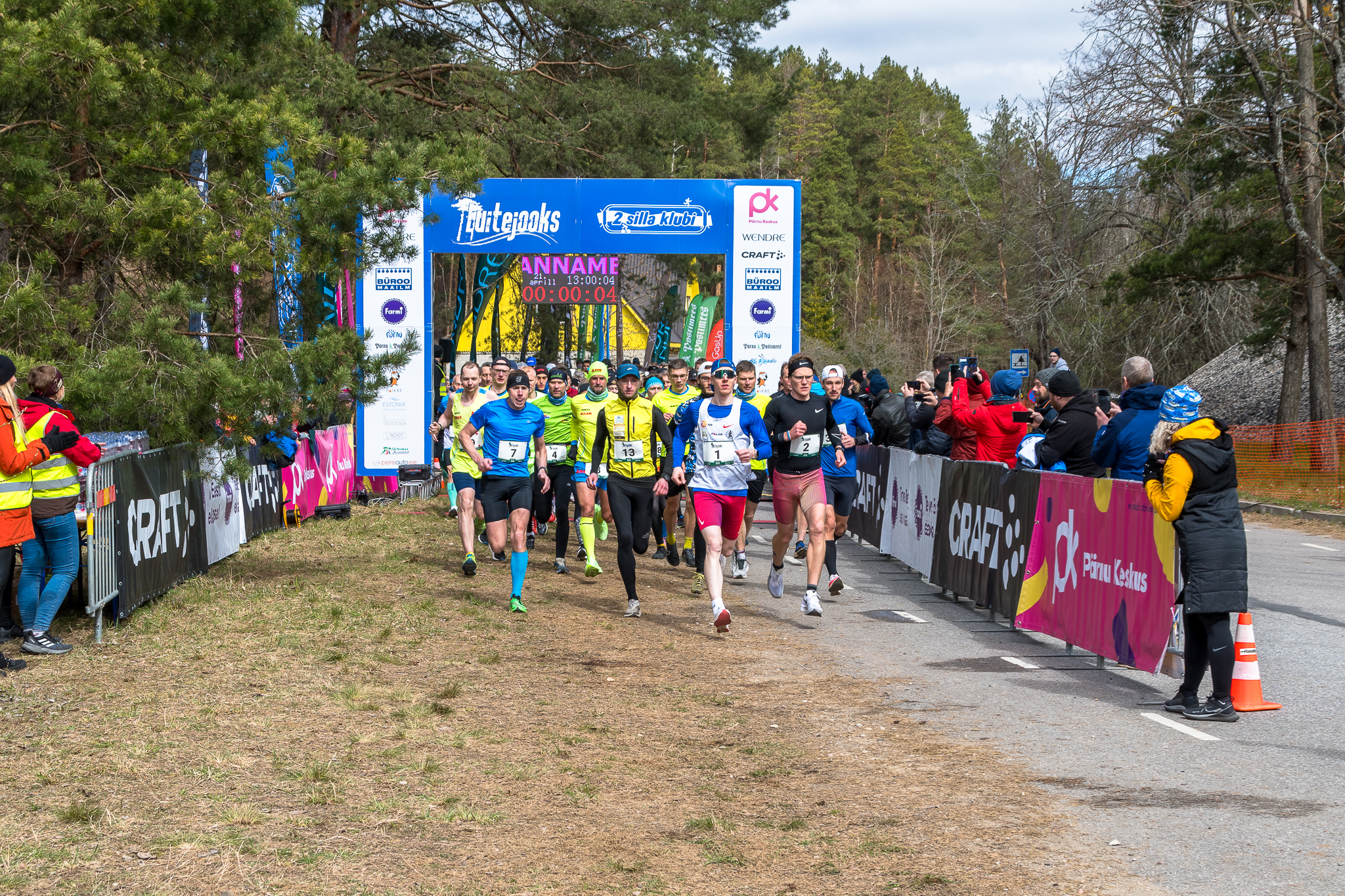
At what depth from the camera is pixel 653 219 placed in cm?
2047

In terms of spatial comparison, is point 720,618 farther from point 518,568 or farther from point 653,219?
point 653,219

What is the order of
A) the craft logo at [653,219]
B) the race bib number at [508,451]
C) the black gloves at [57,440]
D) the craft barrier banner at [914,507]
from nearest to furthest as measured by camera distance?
the black gloves at [57,440], the race bib number at [508,451], the craft barrier banner at [914,507], the craft logo at [653,219]

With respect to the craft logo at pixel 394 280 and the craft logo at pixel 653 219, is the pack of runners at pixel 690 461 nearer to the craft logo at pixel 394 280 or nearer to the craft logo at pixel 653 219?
the craft logo at pixel 653 219

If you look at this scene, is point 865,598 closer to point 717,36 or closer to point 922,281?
point 717,36

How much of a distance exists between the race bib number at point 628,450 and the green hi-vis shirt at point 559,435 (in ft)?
7.52

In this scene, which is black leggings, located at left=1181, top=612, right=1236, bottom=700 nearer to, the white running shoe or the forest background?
the white running shoe

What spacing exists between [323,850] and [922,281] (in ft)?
237

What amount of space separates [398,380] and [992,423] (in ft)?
36.9

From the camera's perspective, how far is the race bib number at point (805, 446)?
35.9 ft

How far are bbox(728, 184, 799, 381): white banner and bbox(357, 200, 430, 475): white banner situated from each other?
498 cm

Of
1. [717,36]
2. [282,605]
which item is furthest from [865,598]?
[717,36]

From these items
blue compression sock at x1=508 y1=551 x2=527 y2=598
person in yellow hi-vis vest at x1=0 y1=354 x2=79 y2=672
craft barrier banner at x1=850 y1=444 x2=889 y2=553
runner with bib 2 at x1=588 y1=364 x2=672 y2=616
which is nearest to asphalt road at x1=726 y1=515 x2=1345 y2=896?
runner with bib 2 at x1=588 y1=364 x2=672 y2=616

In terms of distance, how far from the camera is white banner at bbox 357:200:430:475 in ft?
66.8

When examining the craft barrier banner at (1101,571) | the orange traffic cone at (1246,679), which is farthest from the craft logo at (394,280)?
the orange traffic cone at (1246,679)
